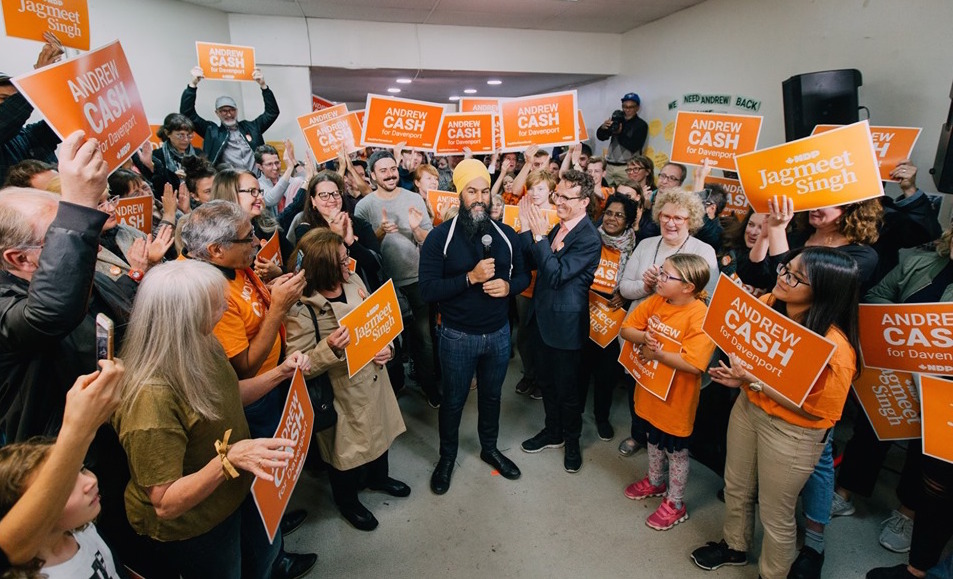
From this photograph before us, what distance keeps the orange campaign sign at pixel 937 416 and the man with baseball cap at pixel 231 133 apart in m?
5.84

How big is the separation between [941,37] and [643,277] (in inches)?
154

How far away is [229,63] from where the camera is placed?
4.98 m

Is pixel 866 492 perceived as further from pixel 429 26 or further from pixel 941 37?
pixel 429 26

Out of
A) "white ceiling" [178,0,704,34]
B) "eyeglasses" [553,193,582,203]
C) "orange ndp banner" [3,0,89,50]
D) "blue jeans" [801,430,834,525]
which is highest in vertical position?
"white ceiling" [178,0,704,34]

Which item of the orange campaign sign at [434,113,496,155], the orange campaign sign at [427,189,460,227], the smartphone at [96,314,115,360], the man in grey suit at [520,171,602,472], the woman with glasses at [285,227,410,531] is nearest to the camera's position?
the smartphone at [96,314,115,360]

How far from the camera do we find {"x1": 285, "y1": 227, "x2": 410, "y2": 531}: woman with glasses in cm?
225

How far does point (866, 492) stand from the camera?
2768 mm

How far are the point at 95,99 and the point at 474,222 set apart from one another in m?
1.72

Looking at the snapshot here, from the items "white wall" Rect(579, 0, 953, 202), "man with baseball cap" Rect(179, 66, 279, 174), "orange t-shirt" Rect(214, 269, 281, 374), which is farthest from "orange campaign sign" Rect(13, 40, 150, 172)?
"white wall" Rect(579, 0, 953, 202)

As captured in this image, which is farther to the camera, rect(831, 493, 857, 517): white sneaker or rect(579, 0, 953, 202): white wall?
rect(579, 0, 953, 202): white wall

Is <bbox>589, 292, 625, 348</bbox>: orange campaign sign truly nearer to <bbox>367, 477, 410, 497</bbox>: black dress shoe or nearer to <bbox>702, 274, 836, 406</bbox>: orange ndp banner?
<bbox>702, 274, 836, 406</bbox>: orange ndp banner

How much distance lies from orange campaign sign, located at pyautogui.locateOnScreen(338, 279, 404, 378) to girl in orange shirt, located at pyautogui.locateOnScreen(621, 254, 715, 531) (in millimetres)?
1342

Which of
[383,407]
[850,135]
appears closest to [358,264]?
[383,407]

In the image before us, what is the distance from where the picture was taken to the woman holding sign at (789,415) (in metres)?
1.84
